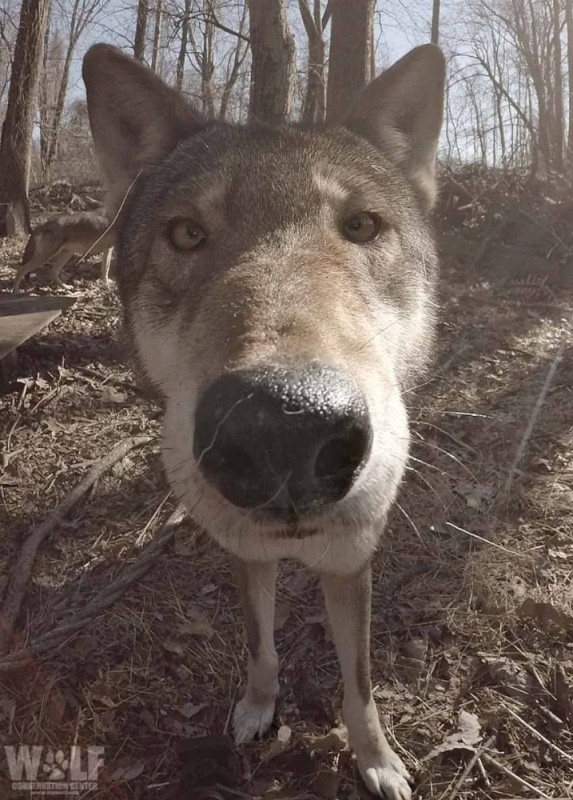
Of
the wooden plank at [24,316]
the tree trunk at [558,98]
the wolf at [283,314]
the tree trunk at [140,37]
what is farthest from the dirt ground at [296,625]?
the tree trunk at [140,37]

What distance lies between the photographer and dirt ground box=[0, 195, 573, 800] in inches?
102

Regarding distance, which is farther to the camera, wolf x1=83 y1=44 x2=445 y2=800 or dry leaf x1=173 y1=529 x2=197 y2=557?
dry leaf x1=173 y1=529 x2=197 y2=557

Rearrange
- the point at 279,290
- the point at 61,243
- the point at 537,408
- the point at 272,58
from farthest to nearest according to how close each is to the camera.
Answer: the point at 61,243 → the point at 272,58 → the point at 537,408 → the point at 279,290

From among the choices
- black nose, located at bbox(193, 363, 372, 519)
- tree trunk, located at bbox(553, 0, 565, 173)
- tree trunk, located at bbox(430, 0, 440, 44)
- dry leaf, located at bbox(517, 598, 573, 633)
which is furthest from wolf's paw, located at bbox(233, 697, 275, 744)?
tree trunk, located at bbox(430, 0, 440, 44)

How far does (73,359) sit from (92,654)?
3.38 m

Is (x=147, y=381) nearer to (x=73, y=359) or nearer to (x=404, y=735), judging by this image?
(x=404, y=735)

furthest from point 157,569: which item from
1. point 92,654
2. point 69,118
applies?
point 69,118

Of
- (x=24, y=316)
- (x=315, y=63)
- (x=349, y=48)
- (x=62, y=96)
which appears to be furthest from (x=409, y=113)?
(x=62, y=96)

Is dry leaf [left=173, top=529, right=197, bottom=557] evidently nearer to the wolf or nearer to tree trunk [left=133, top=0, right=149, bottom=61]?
the wolf

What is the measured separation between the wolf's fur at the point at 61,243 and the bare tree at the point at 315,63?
349 cm

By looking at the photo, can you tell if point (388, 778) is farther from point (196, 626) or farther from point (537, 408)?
point (537, 408)

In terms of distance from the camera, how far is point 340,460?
4.51 feet

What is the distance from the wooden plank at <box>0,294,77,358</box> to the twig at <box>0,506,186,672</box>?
1.92 metres

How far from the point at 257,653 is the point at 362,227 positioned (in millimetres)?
2029
